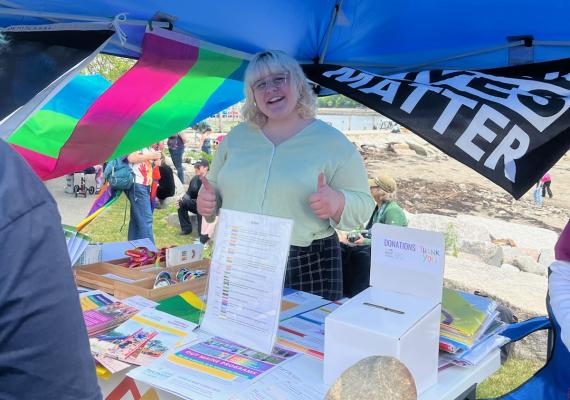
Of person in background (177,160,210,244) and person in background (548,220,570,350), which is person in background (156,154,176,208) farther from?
person in background (548,220,570,350)

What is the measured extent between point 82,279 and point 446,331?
53.9 inches

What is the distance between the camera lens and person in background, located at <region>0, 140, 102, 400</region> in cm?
51

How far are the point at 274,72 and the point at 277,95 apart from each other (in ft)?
0.29

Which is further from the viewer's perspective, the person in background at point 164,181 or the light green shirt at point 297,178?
the person in background at point 164,181

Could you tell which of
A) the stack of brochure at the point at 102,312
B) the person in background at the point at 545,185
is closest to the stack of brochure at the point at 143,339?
the stack of brochure at the point at 102,312

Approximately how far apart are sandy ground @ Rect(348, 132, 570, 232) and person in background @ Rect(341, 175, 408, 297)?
6.62 m

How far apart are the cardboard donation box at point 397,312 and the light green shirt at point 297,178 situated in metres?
0.41

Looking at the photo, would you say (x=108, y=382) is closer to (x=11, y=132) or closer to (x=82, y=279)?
(x=82, y=279)

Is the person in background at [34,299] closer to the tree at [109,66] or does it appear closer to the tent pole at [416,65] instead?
the tent pole at [416,65]

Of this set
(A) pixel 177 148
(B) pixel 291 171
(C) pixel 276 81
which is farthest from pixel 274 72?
(A) pixel 177 148

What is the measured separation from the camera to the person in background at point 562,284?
1.58 metres

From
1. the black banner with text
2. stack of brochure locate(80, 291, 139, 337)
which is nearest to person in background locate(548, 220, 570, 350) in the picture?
the black banner with text

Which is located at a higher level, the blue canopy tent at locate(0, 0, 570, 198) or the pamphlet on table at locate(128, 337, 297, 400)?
the blue canopy tent at locate(0, 0, 570, 198)

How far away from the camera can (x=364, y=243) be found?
389cm
